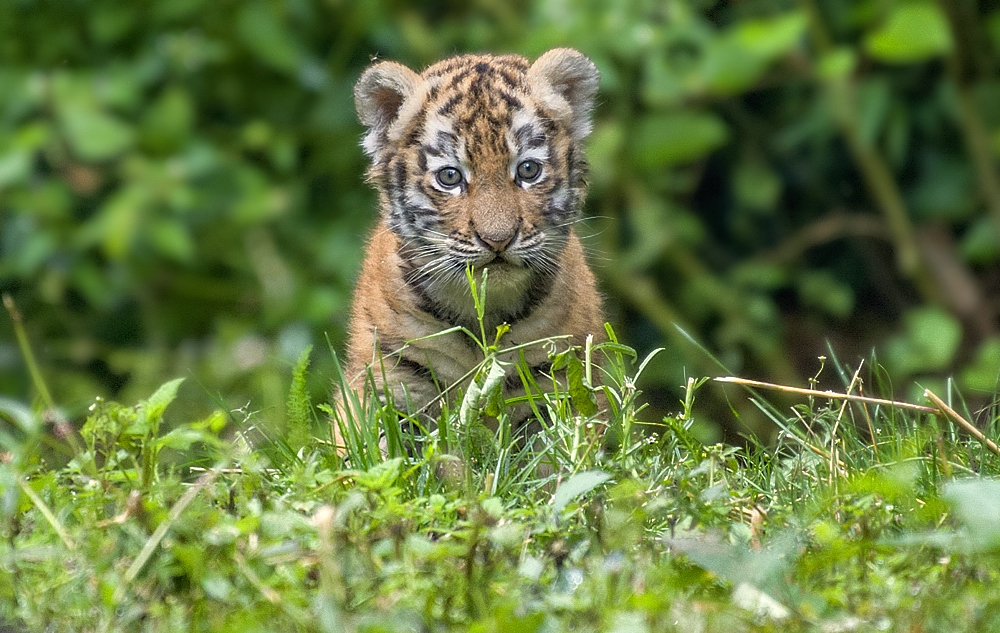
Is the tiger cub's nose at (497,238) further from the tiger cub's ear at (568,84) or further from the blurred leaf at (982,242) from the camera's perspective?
the blurred leaf at (982,242)

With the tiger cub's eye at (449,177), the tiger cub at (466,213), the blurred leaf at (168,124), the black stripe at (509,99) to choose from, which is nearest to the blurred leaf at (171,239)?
the blurred leaf at (168,124)

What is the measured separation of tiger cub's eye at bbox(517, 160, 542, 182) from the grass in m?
1.16

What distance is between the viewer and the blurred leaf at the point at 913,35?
6.58m

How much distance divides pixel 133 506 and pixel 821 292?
18.6 feet

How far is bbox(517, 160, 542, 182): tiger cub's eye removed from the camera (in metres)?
4.46

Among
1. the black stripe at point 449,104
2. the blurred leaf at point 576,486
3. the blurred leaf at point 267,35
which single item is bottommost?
the blurred leaf at point 576,486

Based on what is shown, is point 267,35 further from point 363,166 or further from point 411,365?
point 411,365

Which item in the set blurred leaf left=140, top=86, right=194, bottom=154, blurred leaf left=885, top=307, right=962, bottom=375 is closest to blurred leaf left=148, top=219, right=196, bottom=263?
blurred leaf left=140, top=86, right=194, bottom=154

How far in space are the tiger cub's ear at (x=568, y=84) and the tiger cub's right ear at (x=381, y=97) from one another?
1.47 ft

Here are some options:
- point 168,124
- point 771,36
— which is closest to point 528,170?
point 771,36

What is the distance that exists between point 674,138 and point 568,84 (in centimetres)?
242

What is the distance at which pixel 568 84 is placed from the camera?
15.8 ft

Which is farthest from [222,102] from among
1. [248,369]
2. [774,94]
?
[774,94]

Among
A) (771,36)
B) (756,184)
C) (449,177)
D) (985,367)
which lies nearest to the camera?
(449,177)
